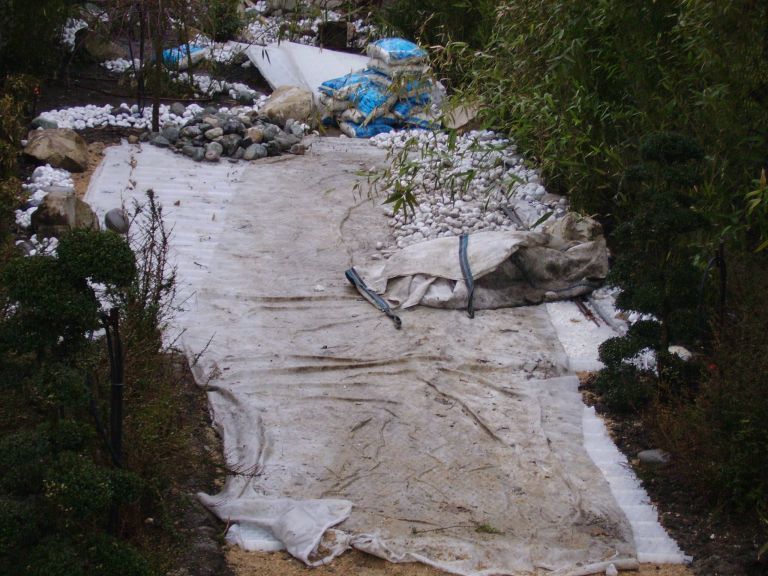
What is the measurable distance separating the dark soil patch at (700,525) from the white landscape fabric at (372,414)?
7.1 inches

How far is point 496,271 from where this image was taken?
5.09 metres

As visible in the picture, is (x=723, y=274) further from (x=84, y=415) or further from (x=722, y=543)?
(x=84, y=415)

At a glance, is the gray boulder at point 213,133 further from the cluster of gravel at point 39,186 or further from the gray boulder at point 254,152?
the cluster of gravel at point 39,186

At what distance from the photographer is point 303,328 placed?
4.73m

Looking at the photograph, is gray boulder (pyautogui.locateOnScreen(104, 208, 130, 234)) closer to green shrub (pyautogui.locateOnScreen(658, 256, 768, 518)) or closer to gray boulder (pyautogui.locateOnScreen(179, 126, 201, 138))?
gray boulder (pyautogui.locateOnScreen(179, 126, 201, 138))

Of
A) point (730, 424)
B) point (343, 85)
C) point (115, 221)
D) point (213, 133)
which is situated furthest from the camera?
point (343, 85)

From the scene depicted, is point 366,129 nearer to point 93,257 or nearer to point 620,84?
point 620,84

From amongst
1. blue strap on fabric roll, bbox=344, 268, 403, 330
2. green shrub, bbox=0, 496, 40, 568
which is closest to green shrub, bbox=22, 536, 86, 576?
green shrub, bbox=0, 496, 40, 568

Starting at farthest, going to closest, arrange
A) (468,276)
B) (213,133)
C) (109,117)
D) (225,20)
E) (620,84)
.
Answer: (225,20)
(109,117)
(213,133)
(620,84)
(468,276)

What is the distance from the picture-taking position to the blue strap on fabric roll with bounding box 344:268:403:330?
15.8ft

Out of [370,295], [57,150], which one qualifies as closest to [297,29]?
[57,150]

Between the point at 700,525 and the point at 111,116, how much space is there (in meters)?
6.16

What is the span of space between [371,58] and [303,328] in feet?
15.0

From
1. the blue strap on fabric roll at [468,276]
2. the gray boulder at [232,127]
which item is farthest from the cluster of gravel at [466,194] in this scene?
the gray boulder at [232,127]
